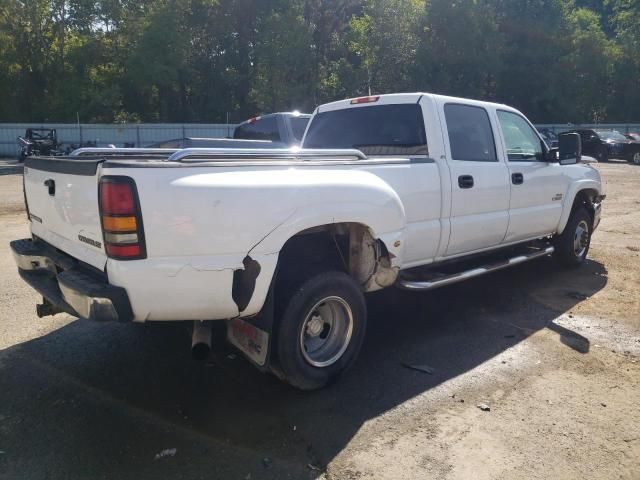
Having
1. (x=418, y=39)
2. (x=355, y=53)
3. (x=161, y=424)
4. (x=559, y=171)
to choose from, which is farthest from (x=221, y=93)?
(x=161, y=424)

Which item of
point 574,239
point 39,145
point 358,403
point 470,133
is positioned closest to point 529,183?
point 470,133

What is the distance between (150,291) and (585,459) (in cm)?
251

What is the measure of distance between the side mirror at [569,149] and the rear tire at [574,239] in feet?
3.13

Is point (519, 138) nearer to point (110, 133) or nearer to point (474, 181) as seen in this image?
point (474, 181)

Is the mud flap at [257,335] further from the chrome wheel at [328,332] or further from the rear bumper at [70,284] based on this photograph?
the rear bumper at [70,284]

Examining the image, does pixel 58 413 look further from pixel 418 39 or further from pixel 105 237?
pixel 418 39

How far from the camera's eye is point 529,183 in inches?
220

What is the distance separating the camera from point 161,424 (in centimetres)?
328

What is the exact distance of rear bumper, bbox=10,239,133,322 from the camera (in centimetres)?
288

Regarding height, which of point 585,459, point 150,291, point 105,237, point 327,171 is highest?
point 327,171

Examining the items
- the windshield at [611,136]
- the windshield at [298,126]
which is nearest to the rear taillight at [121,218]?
the windshield at [298,126]

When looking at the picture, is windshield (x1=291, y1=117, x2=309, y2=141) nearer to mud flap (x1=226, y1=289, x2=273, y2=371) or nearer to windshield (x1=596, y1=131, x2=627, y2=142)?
mud flap (x1=226, y1=289, x2=273, y2=371)

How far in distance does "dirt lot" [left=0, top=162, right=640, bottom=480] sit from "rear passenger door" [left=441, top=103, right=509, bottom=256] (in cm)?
80

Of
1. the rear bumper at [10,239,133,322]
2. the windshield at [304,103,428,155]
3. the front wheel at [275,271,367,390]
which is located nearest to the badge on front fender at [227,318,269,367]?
the front wheel at [275,271,367,390]
